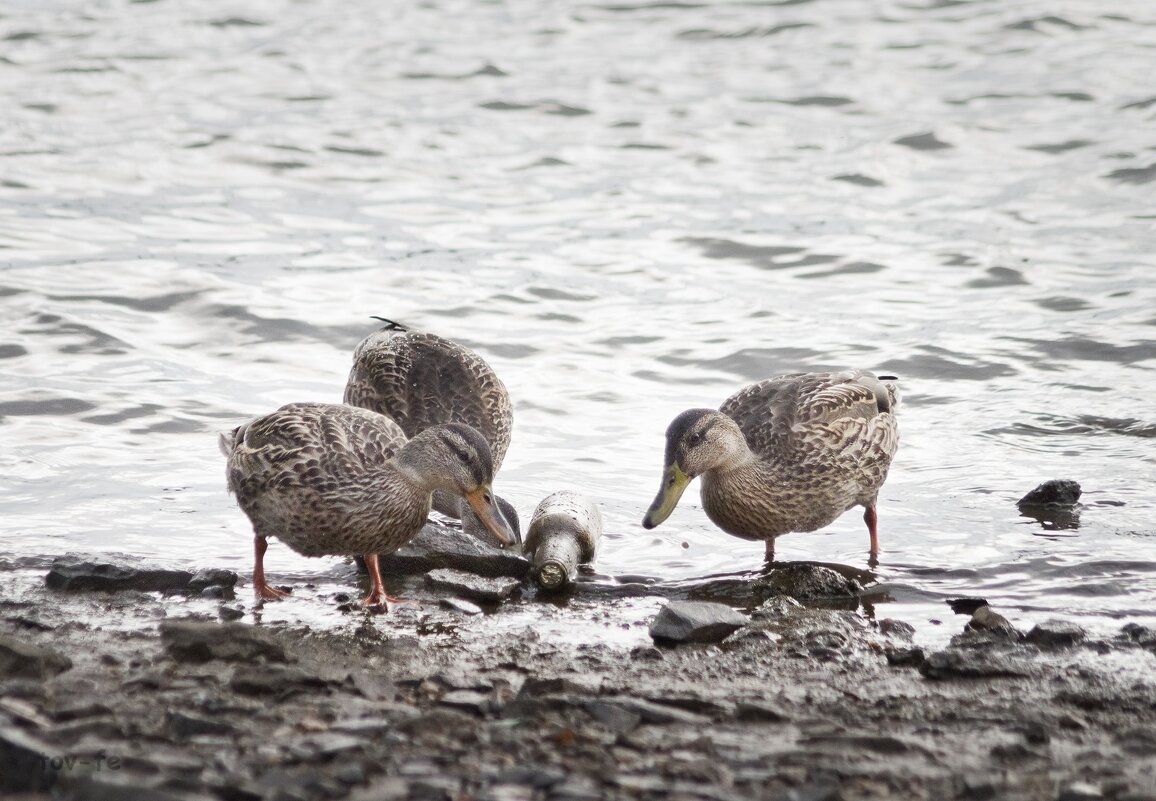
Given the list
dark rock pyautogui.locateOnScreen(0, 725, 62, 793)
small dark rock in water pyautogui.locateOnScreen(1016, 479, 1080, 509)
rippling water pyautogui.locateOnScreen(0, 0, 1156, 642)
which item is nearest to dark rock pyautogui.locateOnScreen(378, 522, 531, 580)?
rippling water pyautogui.locateOnScreen(0, 0, 1156, 642)

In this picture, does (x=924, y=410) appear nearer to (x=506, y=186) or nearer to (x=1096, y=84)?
(x=506, y=186)

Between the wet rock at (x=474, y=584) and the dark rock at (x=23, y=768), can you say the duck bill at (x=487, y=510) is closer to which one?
the wet rock at (x=474, y=584)

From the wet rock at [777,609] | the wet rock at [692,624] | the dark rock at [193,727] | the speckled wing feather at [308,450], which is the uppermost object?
the speckled wing feather at [308,450]

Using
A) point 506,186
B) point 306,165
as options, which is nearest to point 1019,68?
point 506,186

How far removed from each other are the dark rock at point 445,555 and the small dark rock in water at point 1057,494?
10.1 feet

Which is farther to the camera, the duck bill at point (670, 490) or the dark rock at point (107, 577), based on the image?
the duck bill at point (670, 490)

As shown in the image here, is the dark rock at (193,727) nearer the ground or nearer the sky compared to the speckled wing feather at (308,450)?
nearer the ground

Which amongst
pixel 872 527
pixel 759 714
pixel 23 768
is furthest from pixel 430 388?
pixel 23 768

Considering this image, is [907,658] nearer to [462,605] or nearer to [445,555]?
[462,605]

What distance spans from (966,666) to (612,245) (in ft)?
29.8

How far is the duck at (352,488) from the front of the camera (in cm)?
668

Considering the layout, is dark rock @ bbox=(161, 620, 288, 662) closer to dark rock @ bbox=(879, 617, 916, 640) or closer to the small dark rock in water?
dark rock @ bbox=(879, 617, 916, 640)

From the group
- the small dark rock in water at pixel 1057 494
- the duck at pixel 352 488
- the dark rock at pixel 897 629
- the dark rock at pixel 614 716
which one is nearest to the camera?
the dark rock at pixel 614 716

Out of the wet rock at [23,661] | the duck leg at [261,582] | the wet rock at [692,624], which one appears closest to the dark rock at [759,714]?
the wet rock at [692,624]
